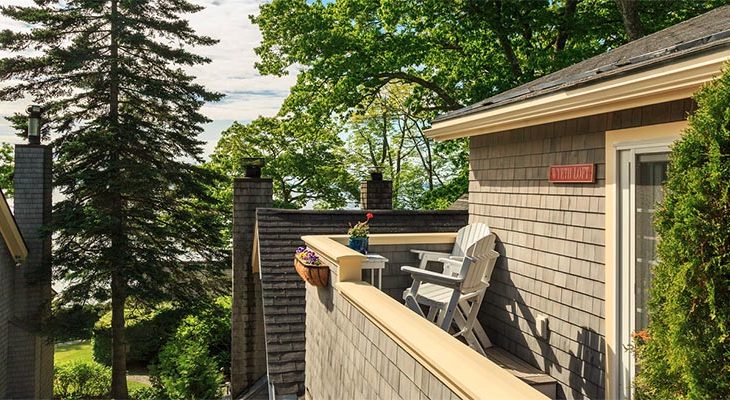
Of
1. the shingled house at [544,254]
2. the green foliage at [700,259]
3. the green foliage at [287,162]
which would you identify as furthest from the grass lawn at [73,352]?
the green foliage at [700,259]

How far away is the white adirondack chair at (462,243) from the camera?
5680mm

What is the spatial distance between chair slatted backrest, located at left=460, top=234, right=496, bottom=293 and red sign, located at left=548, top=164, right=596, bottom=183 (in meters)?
0.78

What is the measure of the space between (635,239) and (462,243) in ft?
7.29

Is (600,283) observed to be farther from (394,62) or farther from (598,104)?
(394,62)

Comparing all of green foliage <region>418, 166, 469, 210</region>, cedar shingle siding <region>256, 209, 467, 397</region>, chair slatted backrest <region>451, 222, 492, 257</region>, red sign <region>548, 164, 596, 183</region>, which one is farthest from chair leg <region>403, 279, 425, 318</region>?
green foliage <region>418, 166, 469, 210</region>

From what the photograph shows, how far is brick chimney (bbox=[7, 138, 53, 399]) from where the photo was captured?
12.1 meters

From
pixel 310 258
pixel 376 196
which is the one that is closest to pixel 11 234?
pixel 376 196

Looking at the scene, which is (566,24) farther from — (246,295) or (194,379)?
(194,379)

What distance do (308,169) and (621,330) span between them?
19.0m

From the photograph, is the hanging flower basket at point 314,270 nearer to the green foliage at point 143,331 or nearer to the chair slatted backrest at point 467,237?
the chair slatted backrest at point 467,237

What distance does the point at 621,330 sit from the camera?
3.91 meters

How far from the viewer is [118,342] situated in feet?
46.5

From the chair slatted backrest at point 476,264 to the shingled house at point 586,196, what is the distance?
0.58m

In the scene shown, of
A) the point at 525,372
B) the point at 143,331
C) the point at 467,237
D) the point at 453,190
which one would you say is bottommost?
the point at 143,331
